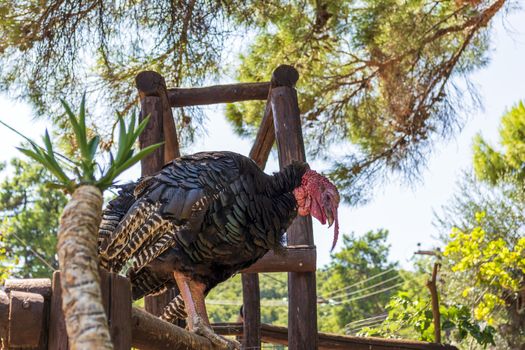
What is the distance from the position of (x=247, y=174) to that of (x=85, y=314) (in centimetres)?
219

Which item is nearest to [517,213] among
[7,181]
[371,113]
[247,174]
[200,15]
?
[371,113]

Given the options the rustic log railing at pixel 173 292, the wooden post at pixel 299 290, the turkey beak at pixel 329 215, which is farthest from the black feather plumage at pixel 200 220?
the wooden post at pixel 299 290

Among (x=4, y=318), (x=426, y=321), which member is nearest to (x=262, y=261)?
(x=4, y=318)

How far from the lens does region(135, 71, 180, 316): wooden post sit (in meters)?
4.61

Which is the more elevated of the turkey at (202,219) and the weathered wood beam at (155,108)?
the weathered wood beam at (155,108)

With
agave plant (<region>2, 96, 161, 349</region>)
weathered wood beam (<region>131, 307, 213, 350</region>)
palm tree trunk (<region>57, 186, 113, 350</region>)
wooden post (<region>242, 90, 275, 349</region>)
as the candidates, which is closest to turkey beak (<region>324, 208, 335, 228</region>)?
weathered wood beam (<region>131, 307, 213, 350</region>)

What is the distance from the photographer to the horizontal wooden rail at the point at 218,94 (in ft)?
16.2

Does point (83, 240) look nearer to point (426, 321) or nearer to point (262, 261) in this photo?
point (262, 261)

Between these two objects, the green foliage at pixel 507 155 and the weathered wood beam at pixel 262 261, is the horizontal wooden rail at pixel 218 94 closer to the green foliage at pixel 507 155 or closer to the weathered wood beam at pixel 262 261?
the weathered wood beam at pixel 262 261

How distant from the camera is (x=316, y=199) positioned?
3.60 meters

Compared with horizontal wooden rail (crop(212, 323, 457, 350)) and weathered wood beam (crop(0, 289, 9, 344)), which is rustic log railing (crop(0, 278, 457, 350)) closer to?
weathered wood beam (crop(0, 289, 9, 344))

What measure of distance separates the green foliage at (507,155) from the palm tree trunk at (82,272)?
9930mm

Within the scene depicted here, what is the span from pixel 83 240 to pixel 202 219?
1914 millimetres

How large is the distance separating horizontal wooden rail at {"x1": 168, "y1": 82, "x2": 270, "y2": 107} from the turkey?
1.34 metres
